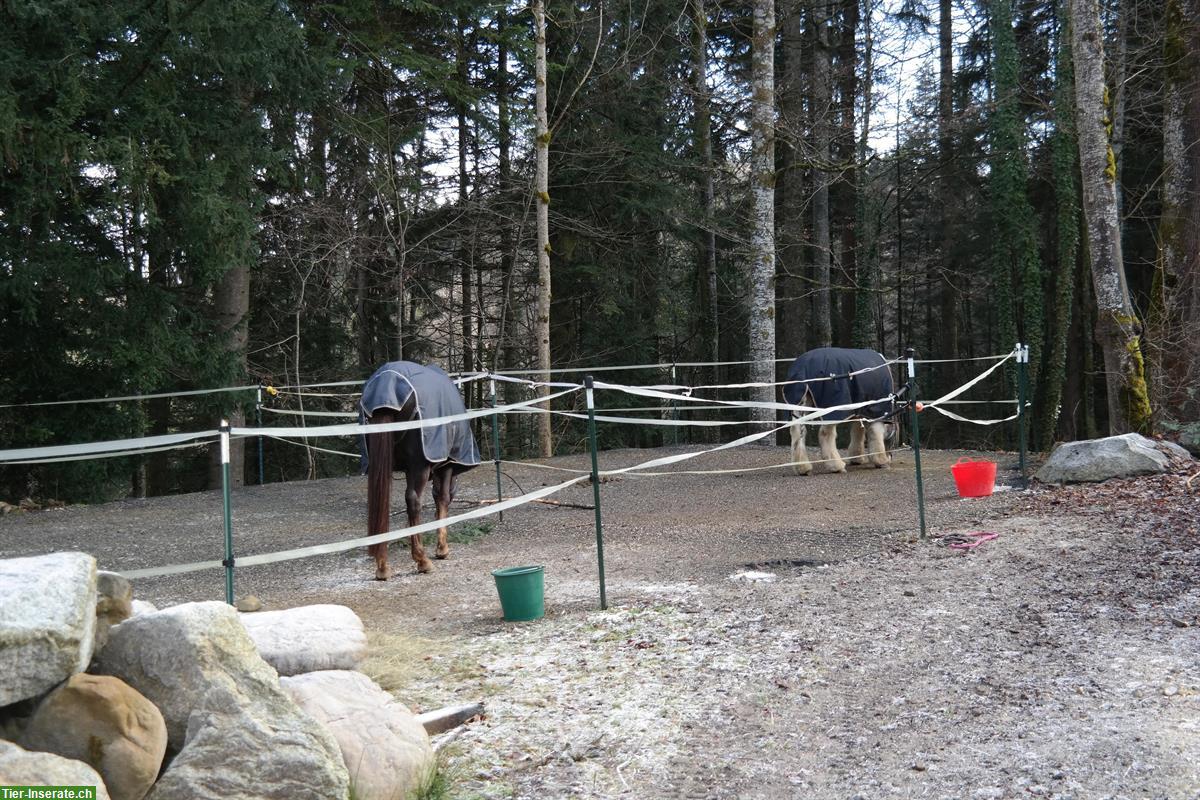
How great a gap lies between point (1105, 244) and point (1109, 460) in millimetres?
2898

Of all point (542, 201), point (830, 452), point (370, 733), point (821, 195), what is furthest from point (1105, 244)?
point (821, 195)

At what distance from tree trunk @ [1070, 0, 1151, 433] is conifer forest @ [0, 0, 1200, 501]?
37 millimetres

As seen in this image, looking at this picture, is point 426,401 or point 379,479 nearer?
point 379,479

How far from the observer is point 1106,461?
8.58 m

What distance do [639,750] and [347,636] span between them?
4.53ft

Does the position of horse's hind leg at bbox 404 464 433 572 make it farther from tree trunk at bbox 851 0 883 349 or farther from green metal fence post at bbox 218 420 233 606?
tree trunk at bbox 851 0 883 349

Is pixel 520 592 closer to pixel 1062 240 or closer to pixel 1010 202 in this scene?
pixel 1062 240

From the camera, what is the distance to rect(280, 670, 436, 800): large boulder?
9.76 feet

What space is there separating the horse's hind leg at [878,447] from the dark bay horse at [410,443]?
633 centimetres

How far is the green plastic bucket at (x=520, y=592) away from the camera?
16.8 feet

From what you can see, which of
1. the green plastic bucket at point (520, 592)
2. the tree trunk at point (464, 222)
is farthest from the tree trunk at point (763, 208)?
the green plastic bucket at point (520, 592)

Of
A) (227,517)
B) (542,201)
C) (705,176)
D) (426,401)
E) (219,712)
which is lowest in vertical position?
(219,712)

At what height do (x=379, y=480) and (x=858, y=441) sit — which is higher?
(x=379, y=480)

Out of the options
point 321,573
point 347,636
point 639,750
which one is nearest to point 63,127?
point 321,573
